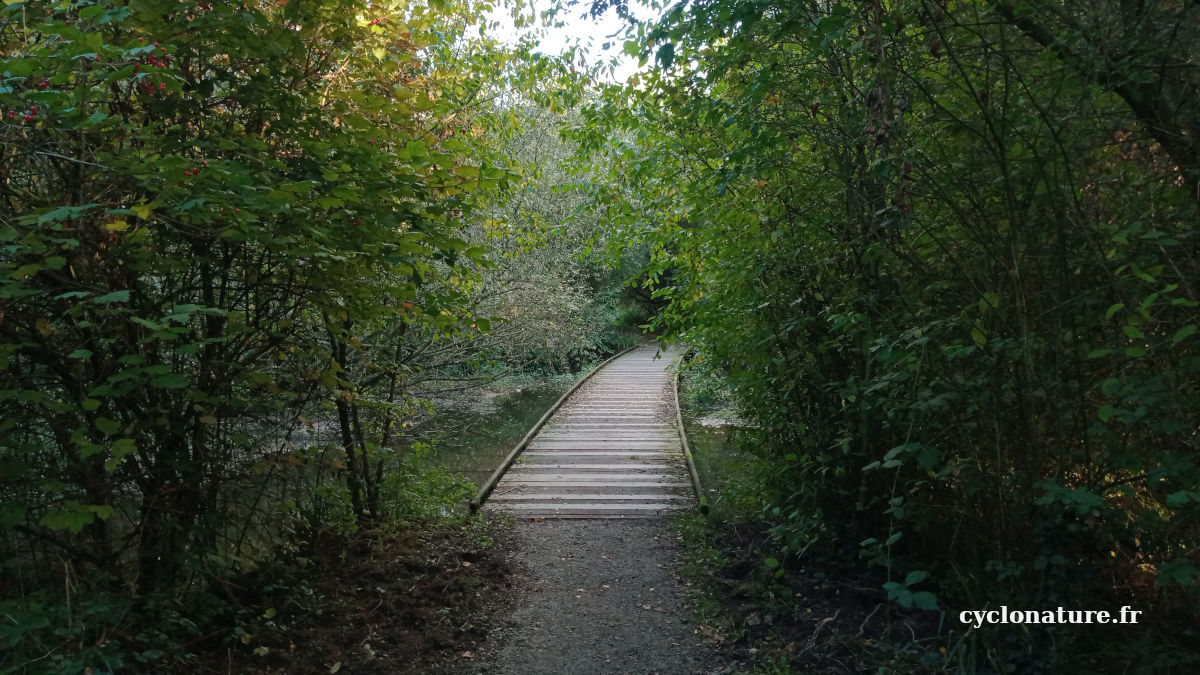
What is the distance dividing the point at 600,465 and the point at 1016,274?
6.87 m

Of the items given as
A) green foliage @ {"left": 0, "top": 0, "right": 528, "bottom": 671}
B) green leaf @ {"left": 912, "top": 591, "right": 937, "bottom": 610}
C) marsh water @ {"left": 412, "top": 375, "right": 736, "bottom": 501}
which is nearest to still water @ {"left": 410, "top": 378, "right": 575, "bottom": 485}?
marsh water @ {"left": 412, "top": 375, "right": 736, "bottom": 501}

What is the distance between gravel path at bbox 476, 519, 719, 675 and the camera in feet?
13.6

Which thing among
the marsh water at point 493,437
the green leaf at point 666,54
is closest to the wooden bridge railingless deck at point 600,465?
the marsh water at point 493,437

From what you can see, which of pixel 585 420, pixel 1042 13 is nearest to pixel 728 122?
pixel 1042 13

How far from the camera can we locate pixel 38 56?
2541mm

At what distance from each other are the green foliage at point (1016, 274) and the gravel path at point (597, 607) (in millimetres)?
1498

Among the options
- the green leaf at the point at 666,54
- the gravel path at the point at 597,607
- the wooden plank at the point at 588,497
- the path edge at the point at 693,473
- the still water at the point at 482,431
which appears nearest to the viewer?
the gravel path at the point at 597,607

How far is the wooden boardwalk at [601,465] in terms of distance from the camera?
7.47 meters

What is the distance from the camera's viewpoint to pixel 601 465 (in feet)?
30.3

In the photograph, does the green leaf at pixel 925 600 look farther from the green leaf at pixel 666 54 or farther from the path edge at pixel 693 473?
the path edge at pixel 693 473

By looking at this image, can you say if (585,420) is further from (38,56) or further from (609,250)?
(38,56)

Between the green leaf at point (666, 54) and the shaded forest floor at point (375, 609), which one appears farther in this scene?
the green leaf at point (666, 54)

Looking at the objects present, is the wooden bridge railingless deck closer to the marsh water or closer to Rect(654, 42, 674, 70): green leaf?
the marsh water

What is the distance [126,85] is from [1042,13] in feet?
14.0
